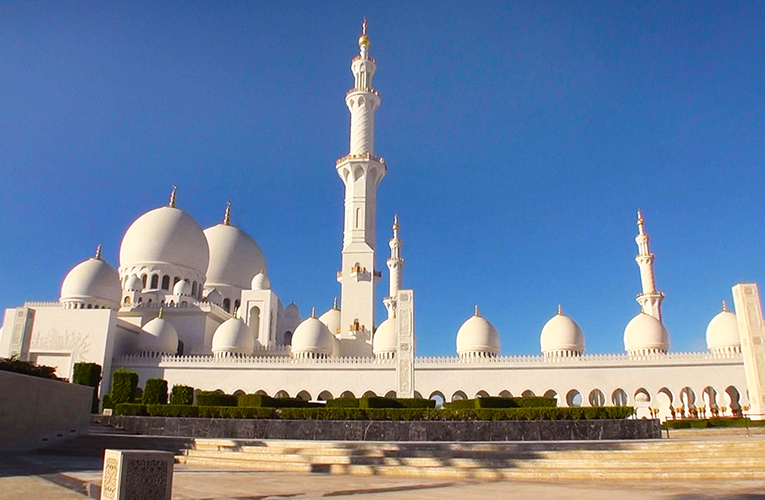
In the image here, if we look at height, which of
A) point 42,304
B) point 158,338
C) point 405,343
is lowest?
point 405,343

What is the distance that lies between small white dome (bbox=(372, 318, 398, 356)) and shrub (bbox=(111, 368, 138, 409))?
39.6ft

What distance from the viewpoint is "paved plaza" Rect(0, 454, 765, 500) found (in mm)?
8336

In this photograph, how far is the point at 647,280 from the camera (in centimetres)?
3775

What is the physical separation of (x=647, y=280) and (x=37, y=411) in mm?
32447

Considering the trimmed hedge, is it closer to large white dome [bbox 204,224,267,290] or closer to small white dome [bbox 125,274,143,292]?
small white dome [bbox 125,274,143,292]

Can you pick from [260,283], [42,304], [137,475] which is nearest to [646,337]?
[260,283]

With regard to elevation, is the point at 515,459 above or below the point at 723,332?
below

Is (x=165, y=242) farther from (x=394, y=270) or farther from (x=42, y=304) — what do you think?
(x=394, y=270)

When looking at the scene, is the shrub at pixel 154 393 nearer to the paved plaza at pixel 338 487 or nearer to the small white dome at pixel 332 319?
the paved plaza at pixel 338 487

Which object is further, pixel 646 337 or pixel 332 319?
pixel 332 319

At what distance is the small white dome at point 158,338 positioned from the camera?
35.2m

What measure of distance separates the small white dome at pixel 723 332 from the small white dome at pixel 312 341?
19.5m

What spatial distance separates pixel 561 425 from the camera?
56.3ft

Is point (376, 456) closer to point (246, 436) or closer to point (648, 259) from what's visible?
point (246, 436)
